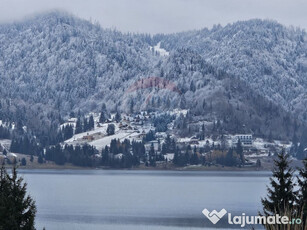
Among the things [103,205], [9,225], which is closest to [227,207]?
[103,205]

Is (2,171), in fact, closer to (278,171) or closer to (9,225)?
(9,225)

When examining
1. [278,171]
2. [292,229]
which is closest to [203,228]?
[278,171]

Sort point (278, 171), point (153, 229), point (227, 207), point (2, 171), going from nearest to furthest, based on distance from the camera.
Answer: point (2, 171) < point (278, 171) < point (153, 229) < point (227, 207)

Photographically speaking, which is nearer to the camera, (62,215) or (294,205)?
(294,205)

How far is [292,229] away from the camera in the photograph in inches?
1116

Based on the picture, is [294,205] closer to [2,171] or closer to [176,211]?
[2,171]

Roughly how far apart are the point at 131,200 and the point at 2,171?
14931 centimetres

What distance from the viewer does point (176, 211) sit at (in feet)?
522

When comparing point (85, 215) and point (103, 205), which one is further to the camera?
point (103, 205)

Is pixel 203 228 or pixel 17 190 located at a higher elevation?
pixel 17 190

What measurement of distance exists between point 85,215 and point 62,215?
16.9 feet

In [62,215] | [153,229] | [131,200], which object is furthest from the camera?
[131,200]

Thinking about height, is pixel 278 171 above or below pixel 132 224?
above

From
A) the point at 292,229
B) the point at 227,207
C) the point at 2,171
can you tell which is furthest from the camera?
the point at 227,207
